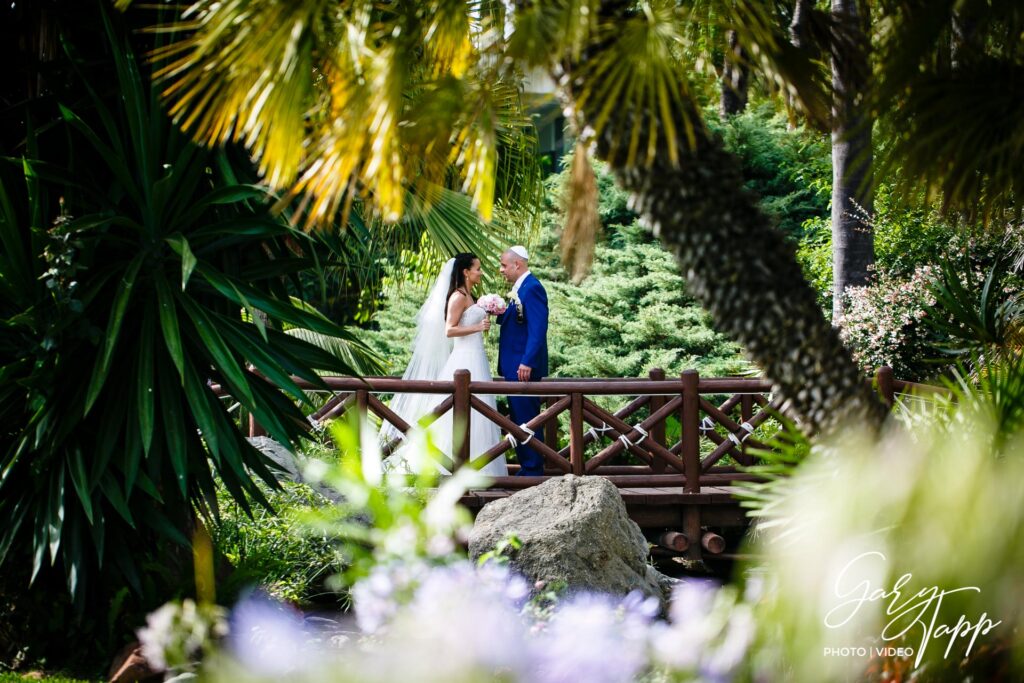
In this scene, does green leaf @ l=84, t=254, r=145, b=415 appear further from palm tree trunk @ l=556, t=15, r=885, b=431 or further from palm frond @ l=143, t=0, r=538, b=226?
palm tree trunk @ l=556, t=15, r=885, b=431

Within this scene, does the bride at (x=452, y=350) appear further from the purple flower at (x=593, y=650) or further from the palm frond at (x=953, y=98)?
the purple flower at (x=593, y=650)

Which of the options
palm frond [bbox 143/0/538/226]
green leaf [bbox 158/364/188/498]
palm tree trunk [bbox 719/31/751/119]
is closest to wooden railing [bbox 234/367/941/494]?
green leaf [bbox 158/364/188/498]

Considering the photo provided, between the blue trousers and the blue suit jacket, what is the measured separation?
0.78 feet

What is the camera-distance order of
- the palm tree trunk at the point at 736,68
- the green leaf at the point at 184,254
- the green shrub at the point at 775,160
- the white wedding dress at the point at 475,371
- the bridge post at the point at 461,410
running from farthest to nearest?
the green shrub at the point at 775,160 → the white wedding dress at the point at 475,371 → the bridge post at the point at 461,410 → the green leaf at the point at 184,254 → the palm tree trunk at the point at 736,68

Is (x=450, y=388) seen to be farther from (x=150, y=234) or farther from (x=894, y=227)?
(x=894, y=227)

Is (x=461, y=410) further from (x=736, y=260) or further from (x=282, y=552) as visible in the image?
(x=736, y=260)

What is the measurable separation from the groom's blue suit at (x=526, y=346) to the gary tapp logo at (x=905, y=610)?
565 cm

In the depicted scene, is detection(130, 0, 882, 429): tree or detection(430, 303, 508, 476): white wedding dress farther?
detection(430, 303, 508, 476): white wedding dress

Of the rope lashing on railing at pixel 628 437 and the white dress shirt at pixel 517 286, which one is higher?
the white dress shirt at pixel 517 286

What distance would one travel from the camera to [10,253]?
5.50 meters

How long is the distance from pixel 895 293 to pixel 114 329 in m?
8.13

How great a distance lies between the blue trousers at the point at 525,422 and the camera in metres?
8.99

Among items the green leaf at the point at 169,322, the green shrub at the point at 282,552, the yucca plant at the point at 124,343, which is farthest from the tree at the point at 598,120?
the green shrub at the point at 282,552

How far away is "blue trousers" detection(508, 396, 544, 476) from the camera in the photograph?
899 cm
